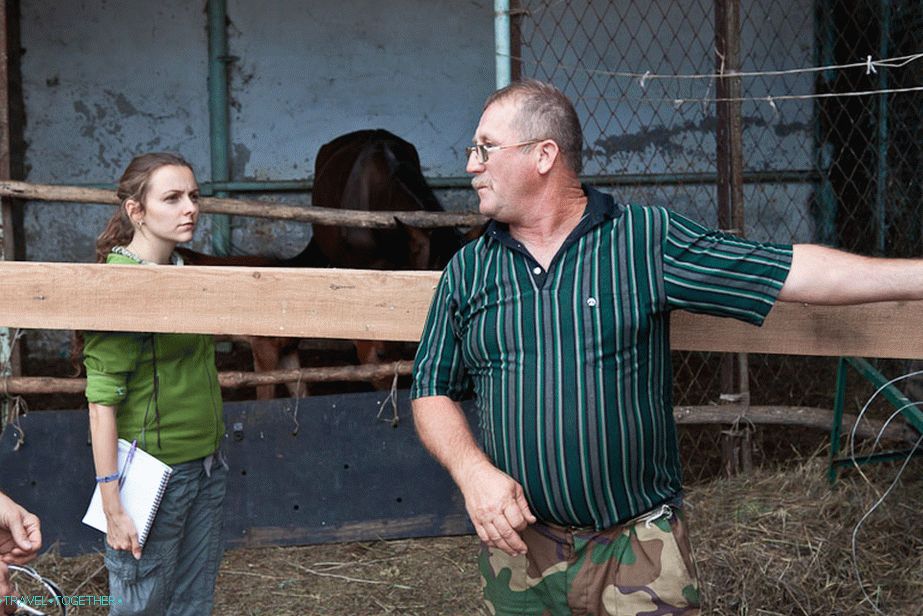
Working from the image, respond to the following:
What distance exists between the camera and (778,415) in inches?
175

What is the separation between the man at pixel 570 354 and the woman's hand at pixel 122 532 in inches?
34.6

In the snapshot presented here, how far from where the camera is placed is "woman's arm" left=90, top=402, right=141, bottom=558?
8.04 feet

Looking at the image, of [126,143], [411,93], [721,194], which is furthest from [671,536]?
[126,143]

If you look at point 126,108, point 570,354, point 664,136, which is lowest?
point 570,354

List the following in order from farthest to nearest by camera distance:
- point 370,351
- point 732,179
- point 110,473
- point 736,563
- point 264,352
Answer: point 370,351, point 264,352, point 732,179, point 736,563, point 110,473

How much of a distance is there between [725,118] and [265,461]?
2.37 meters

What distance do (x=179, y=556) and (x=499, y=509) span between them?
4.06 ft

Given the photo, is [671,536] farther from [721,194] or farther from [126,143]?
[126,143]

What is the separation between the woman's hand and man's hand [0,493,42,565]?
1.38 feet

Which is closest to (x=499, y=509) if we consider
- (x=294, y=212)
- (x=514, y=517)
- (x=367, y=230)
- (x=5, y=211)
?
(x=514, y=517)

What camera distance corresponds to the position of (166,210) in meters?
2.61

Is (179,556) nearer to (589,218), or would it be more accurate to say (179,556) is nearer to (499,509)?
(499,509)

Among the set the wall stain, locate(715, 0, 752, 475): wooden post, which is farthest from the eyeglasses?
the wall stain

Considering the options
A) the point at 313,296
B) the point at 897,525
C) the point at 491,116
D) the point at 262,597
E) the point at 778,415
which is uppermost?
the point at 491,116
